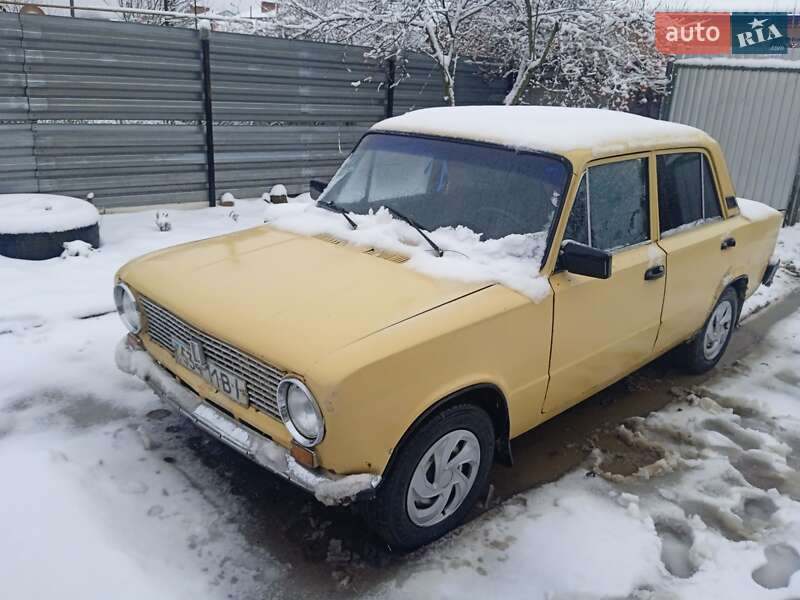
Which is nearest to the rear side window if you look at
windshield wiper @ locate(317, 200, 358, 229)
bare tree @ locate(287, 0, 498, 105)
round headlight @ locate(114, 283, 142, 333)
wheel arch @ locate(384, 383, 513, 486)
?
wheel arch @ locate(384, 383, 513, 486)

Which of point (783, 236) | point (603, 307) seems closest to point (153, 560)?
point (603, 307)

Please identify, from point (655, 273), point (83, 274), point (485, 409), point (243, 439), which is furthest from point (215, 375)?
point (83, 274)

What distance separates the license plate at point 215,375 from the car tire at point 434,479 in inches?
28.7

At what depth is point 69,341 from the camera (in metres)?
4.93

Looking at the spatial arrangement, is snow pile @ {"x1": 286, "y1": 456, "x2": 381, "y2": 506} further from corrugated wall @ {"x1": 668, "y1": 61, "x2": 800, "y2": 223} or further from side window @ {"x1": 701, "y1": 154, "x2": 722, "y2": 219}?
corrugated wall @ {"x1": 668, "y1": 61, "x2": 800, "y2": 223}

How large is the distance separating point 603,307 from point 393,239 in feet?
3.91

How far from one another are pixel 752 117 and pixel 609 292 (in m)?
7.90

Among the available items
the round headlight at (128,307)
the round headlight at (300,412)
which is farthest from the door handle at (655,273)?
the round headlight at (128,307)

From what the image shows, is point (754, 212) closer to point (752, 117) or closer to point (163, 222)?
point (752, 117)

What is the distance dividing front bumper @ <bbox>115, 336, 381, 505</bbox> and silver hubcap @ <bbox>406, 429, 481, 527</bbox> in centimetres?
36

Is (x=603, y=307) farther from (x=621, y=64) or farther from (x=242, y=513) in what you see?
(x=621, y=64)

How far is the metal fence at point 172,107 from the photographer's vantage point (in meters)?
7.30

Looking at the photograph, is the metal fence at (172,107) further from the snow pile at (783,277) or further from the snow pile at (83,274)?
the snow pile at (783,277)

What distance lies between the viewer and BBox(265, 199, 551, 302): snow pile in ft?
10.4
